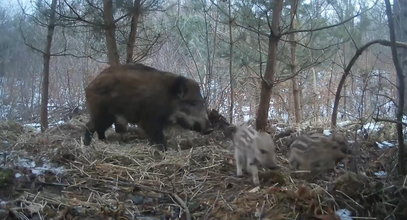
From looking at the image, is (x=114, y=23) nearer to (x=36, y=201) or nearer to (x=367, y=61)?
(x=36, y=201)

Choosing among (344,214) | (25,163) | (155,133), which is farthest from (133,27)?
(344,214)

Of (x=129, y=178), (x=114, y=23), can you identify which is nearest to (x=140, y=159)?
(x=129, y=178)

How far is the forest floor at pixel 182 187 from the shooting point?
3.45 meters

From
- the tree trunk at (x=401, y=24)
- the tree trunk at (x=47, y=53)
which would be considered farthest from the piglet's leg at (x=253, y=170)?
the tree trunk at (x=47, y=53)

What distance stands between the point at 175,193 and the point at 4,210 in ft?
4.03

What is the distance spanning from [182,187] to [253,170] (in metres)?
0.60

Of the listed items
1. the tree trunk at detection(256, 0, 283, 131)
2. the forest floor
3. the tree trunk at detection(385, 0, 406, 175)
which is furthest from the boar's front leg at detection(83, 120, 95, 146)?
the tree trunk at detection(385, 0, 406, 175)

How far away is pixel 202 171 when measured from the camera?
450cm

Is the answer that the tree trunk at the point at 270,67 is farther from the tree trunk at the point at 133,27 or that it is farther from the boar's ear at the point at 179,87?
the tree trunk at the point at 133,27

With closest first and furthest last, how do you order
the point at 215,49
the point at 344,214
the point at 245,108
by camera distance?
the point at 344,214, the point at 215,49, the point at 245,108

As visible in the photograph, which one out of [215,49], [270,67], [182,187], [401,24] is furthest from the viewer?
[215,49]

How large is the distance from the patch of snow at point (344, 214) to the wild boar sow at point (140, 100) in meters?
2.87

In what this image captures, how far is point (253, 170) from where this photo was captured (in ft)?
13.2

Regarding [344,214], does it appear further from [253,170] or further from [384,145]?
[384,145]
